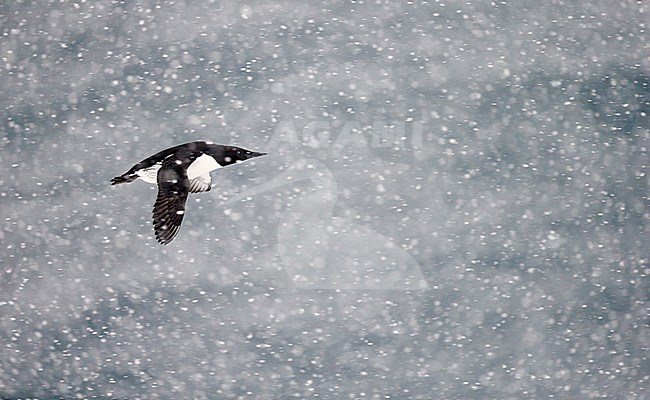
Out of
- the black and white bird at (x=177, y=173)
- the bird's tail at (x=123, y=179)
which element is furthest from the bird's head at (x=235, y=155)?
the bird's tail at (x=123, y=179)

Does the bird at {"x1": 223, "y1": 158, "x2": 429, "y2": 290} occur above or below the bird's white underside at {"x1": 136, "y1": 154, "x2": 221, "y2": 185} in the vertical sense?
below

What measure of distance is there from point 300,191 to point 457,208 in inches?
7.2

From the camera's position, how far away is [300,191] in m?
0.83

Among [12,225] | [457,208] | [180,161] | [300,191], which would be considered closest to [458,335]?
[457,208]

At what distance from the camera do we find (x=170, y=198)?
0.84 m

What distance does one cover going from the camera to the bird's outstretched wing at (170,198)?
0.83m

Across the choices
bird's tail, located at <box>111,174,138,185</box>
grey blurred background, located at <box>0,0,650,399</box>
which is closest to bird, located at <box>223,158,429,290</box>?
grey blurred background, located at <box>0,0,650,399</box>

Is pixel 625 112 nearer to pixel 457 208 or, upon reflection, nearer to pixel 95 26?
pixel 457 208

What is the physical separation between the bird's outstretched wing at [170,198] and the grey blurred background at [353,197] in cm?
2

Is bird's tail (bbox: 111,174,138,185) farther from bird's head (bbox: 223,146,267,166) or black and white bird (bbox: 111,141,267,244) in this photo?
bird's head (bbox: 223,146,267,166)

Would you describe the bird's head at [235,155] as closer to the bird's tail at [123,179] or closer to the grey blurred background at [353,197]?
the grey blurred background at [353,197]

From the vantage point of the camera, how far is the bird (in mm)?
828

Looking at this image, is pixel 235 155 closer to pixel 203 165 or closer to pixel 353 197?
pixel 203 165

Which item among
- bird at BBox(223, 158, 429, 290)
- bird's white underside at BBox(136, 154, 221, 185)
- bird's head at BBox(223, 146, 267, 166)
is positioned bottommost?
bird at BBox(223, 158, 429, 290)
